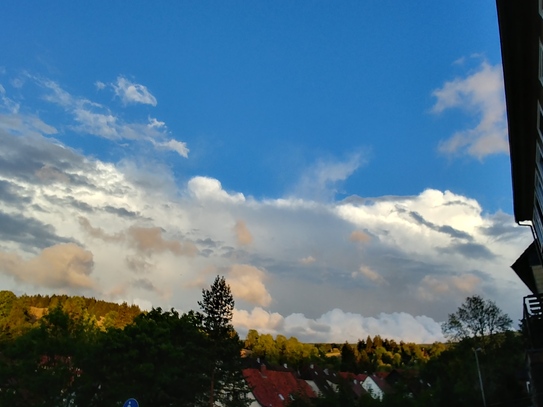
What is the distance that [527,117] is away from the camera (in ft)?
41.8

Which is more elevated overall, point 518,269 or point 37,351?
point 518,269

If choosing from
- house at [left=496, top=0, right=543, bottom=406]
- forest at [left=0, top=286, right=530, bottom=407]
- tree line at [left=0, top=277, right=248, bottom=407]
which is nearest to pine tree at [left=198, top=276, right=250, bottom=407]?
forest at [left=0, top=286, right=530, bottom=407]

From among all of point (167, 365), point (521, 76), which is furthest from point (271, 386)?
point (521, 76)

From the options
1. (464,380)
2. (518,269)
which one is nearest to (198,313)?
(464,380)

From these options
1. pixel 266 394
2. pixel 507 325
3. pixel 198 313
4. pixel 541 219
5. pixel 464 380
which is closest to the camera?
pixel 541 219

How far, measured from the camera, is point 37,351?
3622cm

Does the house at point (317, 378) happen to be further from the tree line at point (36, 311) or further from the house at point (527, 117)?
the house at point (527, 117)

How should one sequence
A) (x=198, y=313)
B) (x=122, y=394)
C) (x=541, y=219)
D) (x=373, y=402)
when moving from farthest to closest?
(x=198, y=313), (x=373, y=402), (x=122, y=394), (x=541, y=219)

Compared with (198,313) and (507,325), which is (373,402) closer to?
(198,313)

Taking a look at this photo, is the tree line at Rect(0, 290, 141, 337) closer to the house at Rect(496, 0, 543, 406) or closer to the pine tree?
the pine tree

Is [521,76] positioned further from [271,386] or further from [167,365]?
[271,386]

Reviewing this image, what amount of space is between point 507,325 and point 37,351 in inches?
2173

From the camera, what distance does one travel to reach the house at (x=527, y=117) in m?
9.86

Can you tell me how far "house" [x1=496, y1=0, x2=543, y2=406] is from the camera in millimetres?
9859
